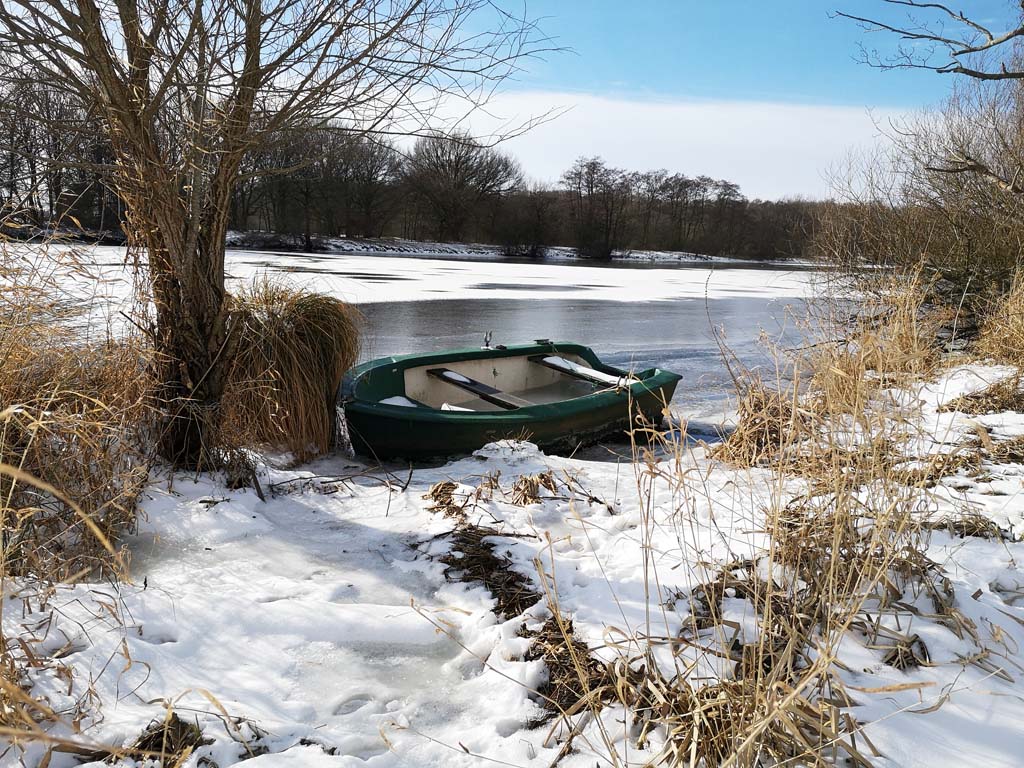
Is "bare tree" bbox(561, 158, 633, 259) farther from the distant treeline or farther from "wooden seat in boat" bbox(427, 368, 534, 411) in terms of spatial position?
"wooden seat in boat" bbox(427, 368, 534, 411)

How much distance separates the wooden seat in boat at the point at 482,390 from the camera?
17.5 feet

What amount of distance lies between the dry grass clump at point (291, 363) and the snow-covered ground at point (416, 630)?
45.2 inches

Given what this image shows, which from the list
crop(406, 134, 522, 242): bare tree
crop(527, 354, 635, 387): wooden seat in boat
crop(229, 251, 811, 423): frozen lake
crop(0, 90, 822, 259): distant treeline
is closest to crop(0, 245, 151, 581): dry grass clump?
crop(229, 251, 811, 423): frozen lake

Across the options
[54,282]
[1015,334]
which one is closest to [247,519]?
[54,282]

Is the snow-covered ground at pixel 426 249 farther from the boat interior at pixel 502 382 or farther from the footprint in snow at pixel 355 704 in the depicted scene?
the footprint in snow at pixel 355 704

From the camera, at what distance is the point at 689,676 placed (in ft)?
Answer: 5.72

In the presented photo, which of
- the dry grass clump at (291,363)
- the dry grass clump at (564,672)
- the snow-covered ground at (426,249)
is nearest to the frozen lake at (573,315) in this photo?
the dry grass clump at (291,363)

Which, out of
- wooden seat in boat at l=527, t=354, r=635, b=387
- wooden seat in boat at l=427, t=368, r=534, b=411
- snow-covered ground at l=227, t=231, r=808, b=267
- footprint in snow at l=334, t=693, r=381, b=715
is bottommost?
footprint in snow at l=334, t=693, r=381, b=715

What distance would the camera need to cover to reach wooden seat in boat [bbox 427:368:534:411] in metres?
5.33

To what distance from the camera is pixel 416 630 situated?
7.34ft

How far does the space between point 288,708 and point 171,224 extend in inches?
97.7

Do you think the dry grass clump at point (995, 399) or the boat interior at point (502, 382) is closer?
the dry grass clump at point (995, 399)

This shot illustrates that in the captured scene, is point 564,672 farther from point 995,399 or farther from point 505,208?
point 505,208

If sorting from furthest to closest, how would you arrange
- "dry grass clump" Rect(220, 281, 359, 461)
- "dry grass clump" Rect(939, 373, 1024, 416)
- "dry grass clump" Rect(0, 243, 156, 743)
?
"dry grass clump" Rect(939, 373, 1024, 416) < "dry grass clump" Rect(220, 281, 359, 461) < "dry grass clump" Rect(0, 243, 156, 743)
